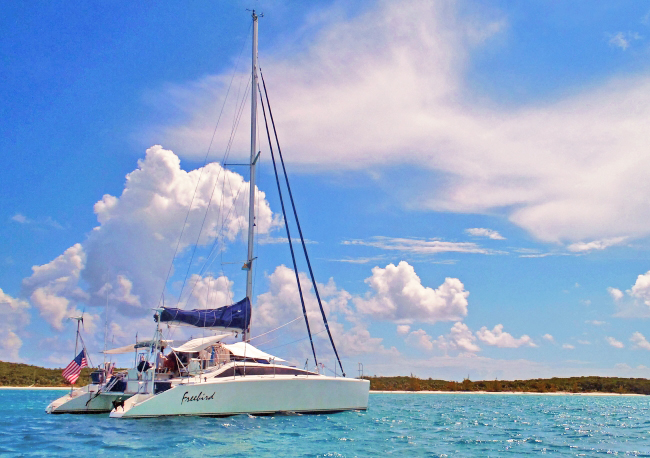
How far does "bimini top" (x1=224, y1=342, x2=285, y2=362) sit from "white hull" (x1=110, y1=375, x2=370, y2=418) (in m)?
1.68

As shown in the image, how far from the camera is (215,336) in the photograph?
77.0 feet

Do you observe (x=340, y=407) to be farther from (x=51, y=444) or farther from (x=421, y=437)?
(x=51, y=444)

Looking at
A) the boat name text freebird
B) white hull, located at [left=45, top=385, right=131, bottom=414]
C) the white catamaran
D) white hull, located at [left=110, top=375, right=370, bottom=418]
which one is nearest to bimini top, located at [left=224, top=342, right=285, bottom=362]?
the white catamaran

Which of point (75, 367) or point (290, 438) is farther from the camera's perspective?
point (75, 367)

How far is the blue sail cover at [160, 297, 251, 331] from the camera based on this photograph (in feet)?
76.1

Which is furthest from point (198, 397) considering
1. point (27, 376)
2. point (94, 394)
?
point (27, 376)

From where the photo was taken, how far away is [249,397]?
20.8 meters

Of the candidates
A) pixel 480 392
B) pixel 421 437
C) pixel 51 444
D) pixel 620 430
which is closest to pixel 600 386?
pixel 480 392

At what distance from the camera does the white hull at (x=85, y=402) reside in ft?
76.0

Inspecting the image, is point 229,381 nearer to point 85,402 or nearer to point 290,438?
point 290,438

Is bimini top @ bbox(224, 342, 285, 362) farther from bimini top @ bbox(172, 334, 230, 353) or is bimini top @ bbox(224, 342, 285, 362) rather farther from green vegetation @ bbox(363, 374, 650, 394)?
Result: green vegetation @ bbox(363, 374, 650, 394)

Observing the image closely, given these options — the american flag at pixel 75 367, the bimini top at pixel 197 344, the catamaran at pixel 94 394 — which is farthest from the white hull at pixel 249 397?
the american flag at pixel 75 367

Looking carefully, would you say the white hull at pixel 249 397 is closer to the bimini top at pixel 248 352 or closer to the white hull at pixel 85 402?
the bimini top at pixel 248 352

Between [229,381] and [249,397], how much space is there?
1069mm
